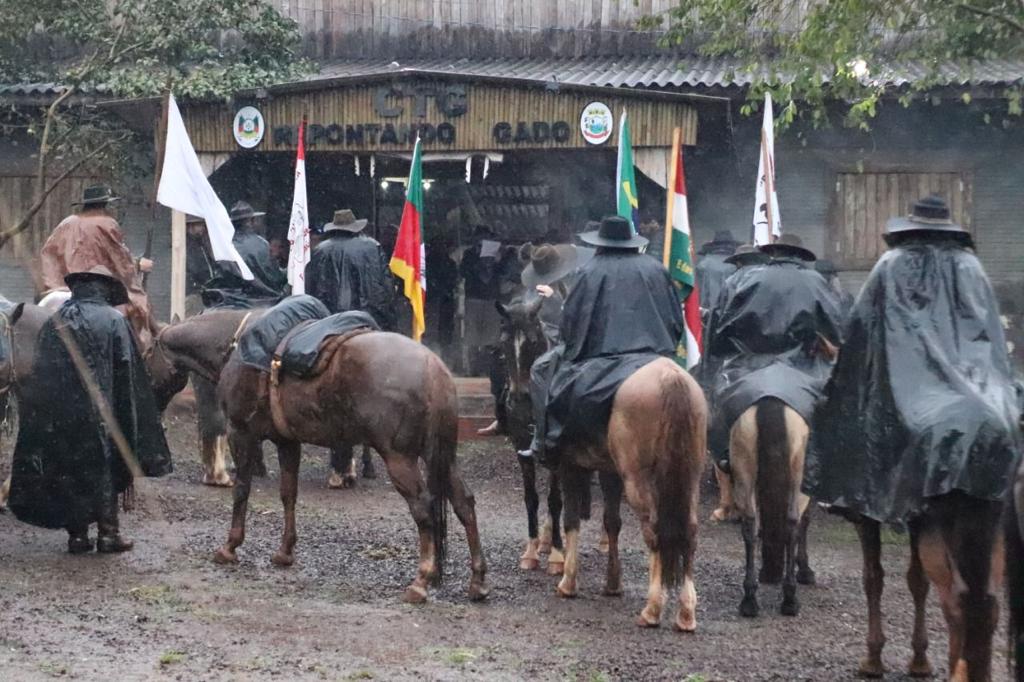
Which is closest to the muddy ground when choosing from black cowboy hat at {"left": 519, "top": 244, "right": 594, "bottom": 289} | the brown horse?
the brown horse

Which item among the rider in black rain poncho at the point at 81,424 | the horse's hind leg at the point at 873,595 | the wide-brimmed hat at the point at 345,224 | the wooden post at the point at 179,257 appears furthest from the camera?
the wooden post at the point at 179,257

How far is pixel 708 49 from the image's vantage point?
1269 centimetres

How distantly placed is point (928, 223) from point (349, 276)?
728 cm

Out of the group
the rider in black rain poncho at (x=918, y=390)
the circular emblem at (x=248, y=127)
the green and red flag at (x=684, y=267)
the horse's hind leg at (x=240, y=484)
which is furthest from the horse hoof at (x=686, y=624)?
the circular emblem at (x=248, y=127)

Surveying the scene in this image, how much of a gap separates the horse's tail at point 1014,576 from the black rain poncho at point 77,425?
19.0 ft

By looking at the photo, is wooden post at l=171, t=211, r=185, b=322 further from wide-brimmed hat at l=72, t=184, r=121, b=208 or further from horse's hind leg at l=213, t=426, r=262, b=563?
horse's hind leg at l=213, t=426, r=262, b=563

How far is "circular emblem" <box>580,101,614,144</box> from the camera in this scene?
15250 mm

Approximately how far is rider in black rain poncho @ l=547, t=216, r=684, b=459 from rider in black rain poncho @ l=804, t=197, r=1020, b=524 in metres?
1.56

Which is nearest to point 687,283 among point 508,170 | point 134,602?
point 134,602

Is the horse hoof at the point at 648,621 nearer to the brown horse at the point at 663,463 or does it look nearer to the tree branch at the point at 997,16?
the brown horse at the point at 663,463

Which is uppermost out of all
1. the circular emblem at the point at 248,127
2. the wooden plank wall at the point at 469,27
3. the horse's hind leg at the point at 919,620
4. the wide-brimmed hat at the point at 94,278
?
the wooden plank wall at the point at 469,27

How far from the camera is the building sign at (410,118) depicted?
15414 mm

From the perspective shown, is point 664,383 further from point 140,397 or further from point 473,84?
point 473,84

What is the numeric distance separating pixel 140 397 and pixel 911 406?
5.41m
